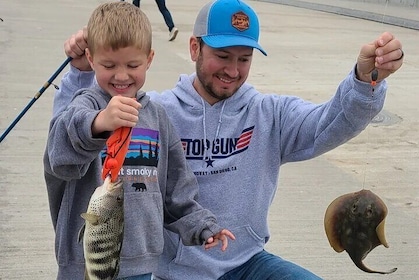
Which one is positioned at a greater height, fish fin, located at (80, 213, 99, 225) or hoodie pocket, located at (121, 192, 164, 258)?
fish fin, located at (80, 213, 99, 225)

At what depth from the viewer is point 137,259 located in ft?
9.02

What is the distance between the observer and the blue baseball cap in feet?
10.1

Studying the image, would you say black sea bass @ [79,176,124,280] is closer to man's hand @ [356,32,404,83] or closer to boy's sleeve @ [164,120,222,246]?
boy's sleeve @ [164,120,222,246]

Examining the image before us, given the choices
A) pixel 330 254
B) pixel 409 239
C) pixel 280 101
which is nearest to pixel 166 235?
pixel 280 101

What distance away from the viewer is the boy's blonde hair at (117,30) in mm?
2498

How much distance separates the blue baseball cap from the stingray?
2.47ft

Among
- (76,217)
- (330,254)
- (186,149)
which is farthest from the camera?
(330,254)

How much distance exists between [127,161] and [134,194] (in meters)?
0.12

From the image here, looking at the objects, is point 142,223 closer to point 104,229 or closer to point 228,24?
point 104,229

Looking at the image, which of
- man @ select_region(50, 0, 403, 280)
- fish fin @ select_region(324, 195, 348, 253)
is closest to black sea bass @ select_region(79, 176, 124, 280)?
man @ select_region(50, 0, 403, 280)

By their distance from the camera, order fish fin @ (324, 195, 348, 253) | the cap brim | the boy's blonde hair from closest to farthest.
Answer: the boy's blonde hair
fish fin @ (324, 195, 348, 253)
the cap brim

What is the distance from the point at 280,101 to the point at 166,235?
771mm

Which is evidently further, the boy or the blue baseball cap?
the blue baseball cap

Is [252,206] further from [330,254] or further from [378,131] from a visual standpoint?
[378,131]
